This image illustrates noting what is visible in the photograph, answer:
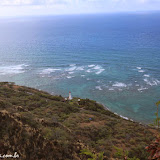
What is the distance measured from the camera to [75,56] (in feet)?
206

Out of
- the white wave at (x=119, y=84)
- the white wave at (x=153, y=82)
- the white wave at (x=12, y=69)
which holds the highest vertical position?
the white wave at (x=12, y=69)

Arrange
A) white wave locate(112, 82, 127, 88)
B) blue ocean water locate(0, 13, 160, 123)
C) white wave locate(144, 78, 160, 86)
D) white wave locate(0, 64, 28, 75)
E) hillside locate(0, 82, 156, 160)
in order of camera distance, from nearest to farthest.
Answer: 1. hillside locate(0, 82, 156, 160)
2. blue ocean water locate(0, 13, 160, 123)
3. white wave locate(144, 78, 160, 86)
4. white wave locate(112, 82, 127, 88)
5. white wave locate(0, 64, 28, 75)

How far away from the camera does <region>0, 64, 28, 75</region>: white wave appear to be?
50.9m

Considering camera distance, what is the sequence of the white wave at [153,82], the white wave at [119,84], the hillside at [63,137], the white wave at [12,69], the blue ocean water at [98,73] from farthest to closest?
1. the white wave at [12,69]
2. the white wave at [119,84]
3. the white wave at [153,82]
4. the blue ocean water at [98,73]
5. the hillside at [63,137]

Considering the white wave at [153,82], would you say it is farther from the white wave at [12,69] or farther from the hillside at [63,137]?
the white wave at [12,69]

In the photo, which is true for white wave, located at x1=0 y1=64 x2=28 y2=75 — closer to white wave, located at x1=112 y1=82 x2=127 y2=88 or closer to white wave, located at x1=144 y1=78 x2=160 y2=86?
white wave, located at x1=112 y1=82 x2=127 y2=88

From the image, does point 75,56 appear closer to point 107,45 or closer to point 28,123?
point 107,45

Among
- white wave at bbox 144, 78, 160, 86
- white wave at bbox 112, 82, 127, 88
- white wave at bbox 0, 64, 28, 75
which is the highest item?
white wave at bbox 0, 64, 28, 75

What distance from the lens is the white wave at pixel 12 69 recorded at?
167ft

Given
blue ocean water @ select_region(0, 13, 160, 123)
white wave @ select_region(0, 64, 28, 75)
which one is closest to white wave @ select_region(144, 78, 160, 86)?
blue ocean water @ select_region(0, 13, 160, 123)

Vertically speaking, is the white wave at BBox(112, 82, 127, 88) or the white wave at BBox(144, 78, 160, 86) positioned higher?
the white wave at BBox(144, 78, 160, 86)

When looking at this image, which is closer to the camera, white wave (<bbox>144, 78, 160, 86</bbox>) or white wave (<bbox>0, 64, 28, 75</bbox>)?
white wave (<bbox>144, 78, 160, 86</bbox>)

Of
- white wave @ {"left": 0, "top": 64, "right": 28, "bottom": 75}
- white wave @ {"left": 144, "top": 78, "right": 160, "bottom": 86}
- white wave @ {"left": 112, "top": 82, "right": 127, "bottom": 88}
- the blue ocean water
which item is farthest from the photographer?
white wave @ {"left": 0, "top": 64, "right": 28, "bottom": 75}

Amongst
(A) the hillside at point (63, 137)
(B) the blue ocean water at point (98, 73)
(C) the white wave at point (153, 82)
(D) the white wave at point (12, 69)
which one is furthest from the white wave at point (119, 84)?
(D) the white wave at point (12, 69)
